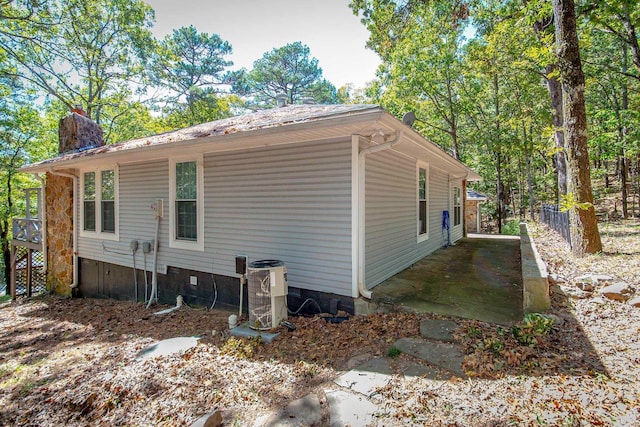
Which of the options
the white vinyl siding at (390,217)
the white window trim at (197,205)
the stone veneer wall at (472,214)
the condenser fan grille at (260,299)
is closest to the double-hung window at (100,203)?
the white window trim at (197,205)

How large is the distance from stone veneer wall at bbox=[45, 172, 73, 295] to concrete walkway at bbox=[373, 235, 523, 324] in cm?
833

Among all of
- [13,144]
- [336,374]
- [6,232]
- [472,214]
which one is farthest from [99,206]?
[472,214]

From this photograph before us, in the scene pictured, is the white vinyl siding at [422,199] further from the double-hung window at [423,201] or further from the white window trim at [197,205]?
the white window trim at [197,205]

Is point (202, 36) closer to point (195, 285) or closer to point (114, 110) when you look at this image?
point (114, 110)

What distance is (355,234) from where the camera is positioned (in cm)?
429

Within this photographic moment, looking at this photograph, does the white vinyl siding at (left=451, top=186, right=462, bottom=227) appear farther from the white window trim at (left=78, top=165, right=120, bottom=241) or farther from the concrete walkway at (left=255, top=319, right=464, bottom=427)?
the white window trim at (left=78, top=165, right=120, bottom=241)

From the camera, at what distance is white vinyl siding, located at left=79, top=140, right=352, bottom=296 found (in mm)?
4422

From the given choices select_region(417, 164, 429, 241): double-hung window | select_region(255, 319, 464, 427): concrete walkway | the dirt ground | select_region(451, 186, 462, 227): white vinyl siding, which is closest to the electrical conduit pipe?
the dirt ground

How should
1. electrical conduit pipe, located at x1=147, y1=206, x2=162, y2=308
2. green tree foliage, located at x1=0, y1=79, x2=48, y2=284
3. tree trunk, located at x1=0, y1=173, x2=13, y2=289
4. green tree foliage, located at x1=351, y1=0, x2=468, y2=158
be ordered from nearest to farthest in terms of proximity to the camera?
electrical conduit pipe, located at x1=147, y1=206, x2=162, y2=308 → green tree foliage, located at x1=0, y1=79, x2=48, y2=284 → tree trunk, located at x1=0, y1=173, x2=13, y2=289 → green tree foliage, located at x1=351, y1=0, x2=468, y2=158

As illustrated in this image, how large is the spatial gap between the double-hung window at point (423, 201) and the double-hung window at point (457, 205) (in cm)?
361

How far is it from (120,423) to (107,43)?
19462 mm

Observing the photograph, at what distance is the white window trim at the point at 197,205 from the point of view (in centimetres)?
582

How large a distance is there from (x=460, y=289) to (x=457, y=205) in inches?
287

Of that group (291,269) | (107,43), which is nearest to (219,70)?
(107,43)
